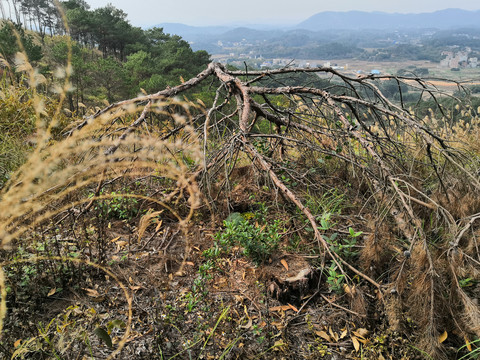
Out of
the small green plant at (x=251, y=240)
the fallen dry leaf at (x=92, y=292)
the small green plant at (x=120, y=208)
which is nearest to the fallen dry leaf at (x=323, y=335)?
the small green plant at (x=251, y=240)

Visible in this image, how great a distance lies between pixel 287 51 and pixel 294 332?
160092 millimetres

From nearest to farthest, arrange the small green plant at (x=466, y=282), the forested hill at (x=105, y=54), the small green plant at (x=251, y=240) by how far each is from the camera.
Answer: the small green plant at (x=466, y=282)
the small green plant at (x=251, y=240)
the forested hill at (x=105, y=54)

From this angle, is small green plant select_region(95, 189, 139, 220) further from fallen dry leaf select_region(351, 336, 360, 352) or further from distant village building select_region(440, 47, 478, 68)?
distant village building select_region(440, 47, 478, 68)

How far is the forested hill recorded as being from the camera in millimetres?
17125

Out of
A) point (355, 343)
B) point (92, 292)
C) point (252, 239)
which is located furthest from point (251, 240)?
point (92, 292)

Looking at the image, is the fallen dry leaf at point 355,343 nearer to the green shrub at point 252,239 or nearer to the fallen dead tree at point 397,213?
the fallen dead tree at point 397,213

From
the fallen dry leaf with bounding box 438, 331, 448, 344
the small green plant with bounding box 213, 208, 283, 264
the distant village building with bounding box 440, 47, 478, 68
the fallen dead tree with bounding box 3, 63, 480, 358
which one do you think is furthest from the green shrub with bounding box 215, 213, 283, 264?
the distant village building with bounding box 440, 47, 478, 68

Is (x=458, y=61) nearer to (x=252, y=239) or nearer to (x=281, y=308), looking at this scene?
(x=252, y=239)

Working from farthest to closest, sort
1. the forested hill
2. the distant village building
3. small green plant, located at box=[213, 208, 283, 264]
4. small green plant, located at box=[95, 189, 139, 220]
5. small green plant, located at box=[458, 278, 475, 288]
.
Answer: the distant village building
the forested hill
small green plant, located at box=[95, 189, 139, 220]
small green plant, located at box=[213, 208, 283, 264]
small green plant, located at box=[458, 278, 475, 288]

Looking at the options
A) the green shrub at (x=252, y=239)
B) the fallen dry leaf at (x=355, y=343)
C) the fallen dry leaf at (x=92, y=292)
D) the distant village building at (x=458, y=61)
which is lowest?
the fallen dry leaf at (x=355, y=343)

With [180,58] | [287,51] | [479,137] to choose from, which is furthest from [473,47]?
[479,137]

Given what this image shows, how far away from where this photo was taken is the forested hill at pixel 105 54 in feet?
56.2

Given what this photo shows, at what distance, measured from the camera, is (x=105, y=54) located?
36188 millimetres

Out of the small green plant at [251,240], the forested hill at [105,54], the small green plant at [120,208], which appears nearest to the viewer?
the small green plant at [251,240]
